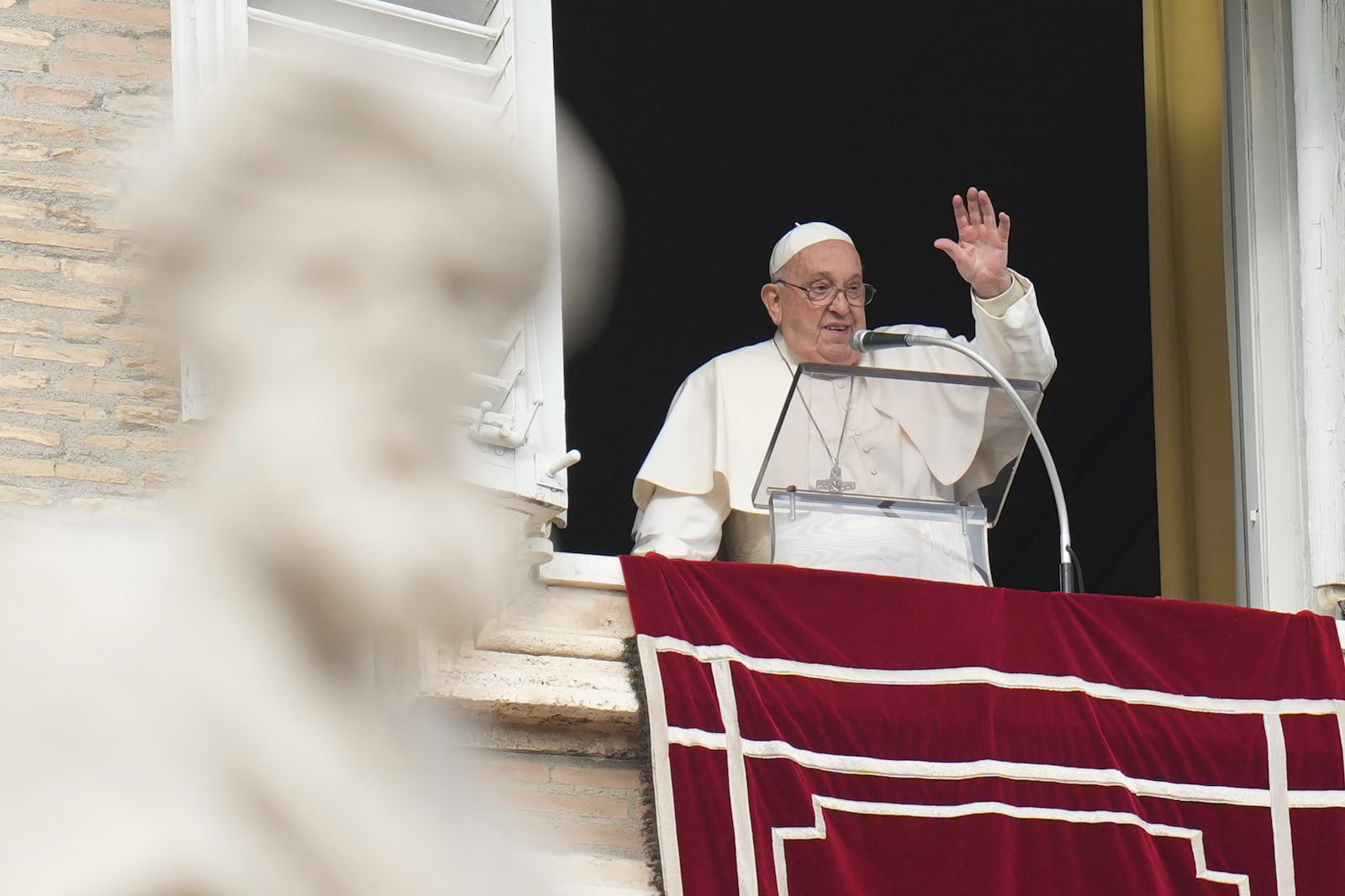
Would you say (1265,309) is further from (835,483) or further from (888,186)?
(888,186)

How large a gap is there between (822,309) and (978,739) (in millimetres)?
1491

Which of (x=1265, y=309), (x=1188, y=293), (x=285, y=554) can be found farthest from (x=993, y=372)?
(x=285, y=554)

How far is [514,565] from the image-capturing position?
0.88 meters

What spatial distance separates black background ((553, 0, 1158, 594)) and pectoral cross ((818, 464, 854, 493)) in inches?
134

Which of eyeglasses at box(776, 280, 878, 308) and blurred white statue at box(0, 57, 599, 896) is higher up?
eyeglasses at box(776, 280, 878, 308)

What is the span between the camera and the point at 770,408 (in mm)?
5781

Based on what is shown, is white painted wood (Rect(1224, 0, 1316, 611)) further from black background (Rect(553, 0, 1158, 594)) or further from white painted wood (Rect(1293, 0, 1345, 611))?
black background (Rect(553, 0, 1158, 594))

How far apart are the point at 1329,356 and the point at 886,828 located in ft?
5.83

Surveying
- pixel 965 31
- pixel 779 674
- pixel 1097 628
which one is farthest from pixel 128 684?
pixel 965 31

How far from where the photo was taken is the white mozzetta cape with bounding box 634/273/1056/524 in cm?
521

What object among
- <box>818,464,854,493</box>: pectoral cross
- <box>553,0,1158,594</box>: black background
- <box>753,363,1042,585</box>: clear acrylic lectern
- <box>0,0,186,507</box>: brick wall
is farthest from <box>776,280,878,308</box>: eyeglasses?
<box>553,0,1158,594</box>: black background

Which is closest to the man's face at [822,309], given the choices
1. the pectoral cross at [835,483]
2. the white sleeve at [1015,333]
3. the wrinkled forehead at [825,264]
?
the wrinkled forehead at [825,264]

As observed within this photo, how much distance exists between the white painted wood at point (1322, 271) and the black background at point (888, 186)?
2.59 metres

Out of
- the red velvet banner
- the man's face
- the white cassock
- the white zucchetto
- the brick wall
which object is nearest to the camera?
the brick wall
